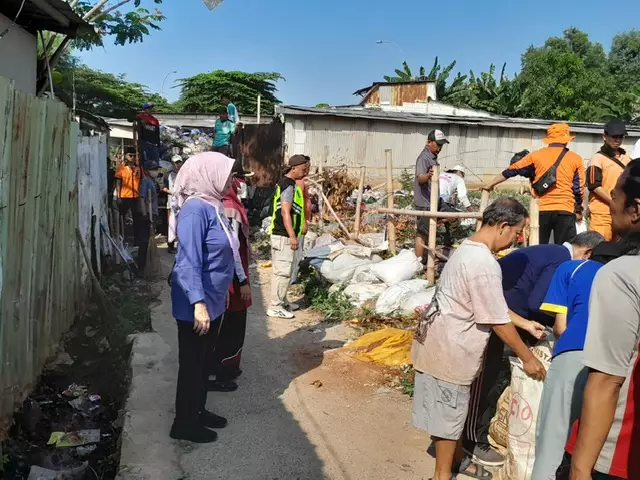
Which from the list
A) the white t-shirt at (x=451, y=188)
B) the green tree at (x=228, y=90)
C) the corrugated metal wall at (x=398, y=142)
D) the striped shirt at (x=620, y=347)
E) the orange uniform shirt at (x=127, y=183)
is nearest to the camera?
the striped shirt at (x=620, y=347)

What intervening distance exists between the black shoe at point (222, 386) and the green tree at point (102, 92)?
15.2 m

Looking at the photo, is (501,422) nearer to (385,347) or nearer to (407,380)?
(407,380)

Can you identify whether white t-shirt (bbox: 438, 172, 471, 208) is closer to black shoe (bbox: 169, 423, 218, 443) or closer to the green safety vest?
the green safety vest

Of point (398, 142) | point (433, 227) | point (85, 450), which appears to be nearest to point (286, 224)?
point (433, 227)

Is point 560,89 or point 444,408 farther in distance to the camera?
point 560,89

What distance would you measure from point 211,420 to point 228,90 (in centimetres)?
3437

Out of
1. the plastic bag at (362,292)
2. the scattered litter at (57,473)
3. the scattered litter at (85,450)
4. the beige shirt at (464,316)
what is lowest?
the scattered litter at (85,450)

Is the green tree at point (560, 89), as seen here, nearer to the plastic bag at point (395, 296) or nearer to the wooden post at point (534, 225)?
the plastic bag at point (395, 296)

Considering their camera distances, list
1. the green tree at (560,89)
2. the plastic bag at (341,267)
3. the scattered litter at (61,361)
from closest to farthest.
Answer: the scattered litter at (61,361), the plastic bag at (341,267), the green tree at (560,89)

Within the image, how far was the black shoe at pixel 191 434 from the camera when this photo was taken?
3.82m

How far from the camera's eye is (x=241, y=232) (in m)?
4.69

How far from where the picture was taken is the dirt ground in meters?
3.63

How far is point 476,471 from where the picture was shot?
3637 millimetres

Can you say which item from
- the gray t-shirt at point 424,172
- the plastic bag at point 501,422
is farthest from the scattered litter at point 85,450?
the gray t-shirt at point 424,172
